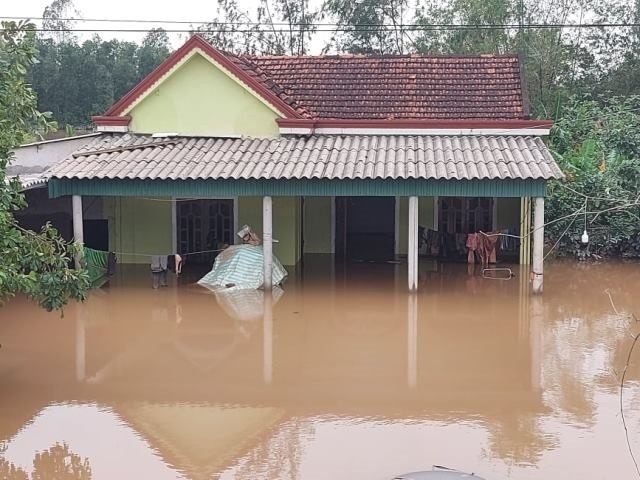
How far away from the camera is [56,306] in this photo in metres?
9.31

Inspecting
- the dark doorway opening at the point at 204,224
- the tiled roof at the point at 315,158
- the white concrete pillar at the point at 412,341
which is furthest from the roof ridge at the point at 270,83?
the white concrete pillar at the point at 412,341

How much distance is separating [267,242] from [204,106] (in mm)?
3650

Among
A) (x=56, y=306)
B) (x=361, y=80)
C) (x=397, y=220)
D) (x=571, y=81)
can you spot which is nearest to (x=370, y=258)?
(x=397, y=220)

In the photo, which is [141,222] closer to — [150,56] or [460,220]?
[460,220]

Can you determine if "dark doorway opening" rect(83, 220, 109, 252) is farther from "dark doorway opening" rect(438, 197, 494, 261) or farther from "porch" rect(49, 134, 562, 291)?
"dark doorway opening" rect(438, 197, 494, 261)

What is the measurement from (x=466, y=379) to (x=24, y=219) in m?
10.6

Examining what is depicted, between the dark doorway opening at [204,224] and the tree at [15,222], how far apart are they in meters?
9.10

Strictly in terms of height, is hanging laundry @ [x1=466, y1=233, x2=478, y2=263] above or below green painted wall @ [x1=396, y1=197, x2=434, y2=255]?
below

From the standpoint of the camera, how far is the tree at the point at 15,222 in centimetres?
870

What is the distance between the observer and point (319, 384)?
9680 millimetres

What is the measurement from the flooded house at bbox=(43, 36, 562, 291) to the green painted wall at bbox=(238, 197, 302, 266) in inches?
1.1

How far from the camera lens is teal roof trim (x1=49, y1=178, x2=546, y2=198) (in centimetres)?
1429

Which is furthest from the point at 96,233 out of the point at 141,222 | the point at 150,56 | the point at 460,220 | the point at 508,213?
the point at 150,56

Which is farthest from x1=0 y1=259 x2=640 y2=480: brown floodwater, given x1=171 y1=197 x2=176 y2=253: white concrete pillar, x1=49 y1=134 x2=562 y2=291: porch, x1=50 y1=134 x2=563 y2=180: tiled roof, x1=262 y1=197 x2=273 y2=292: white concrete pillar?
x1=171 y1=197 x2=176 y2=253: white concrete pillar
